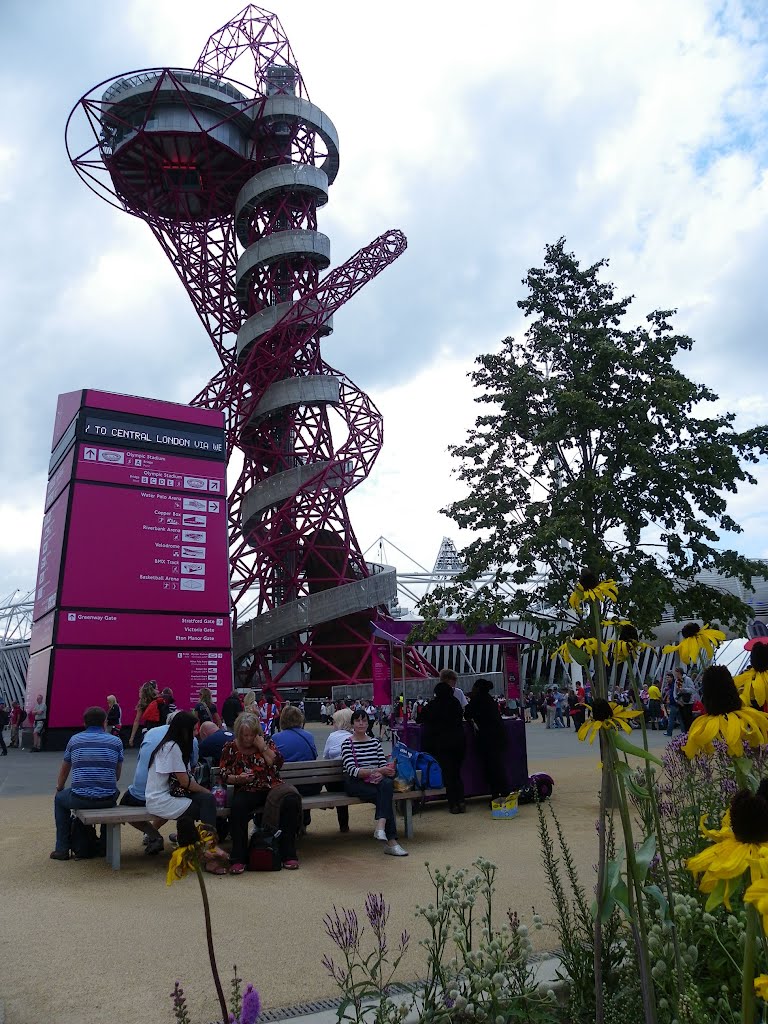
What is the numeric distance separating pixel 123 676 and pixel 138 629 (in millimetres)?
1305

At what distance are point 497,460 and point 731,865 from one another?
9062 mm

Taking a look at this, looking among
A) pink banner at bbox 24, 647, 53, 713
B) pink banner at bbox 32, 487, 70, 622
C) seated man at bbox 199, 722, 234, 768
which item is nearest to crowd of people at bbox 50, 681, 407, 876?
seated man at bbox 199, 722, 234, 768

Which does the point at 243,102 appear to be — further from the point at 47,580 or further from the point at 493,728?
the point at 493,728

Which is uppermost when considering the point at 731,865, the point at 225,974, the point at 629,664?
the point at 629,664

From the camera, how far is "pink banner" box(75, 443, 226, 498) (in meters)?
22.7

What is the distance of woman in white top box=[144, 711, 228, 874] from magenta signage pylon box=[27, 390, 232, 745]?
50.6 feet

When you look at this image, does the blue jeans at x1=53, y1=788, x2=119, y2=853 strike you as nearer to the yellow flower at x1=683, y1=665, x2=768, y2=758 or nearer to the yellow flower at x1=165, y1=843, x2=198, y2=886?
the yellow flower at x1=165, y1=843, x2=198, y2=886

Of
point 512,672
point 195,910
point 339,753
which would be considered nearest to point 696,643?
point 195,910

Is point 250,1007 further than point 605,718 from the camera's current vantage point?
No

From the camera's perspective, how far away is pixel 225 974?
4129mm

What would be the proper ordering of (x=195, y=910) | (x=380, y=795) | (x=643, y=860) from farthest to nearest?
(x=380, y=795)
(x=195, y=910)
(x=643, y=860)

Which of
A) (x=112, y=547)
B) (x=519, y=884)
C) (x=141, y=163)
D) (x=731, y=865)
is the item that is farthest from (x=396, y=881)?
(x=141, y=163)

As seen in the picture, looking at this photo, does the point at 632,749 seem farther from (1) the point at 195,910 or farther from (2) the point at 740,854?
(1) the point at 195,910

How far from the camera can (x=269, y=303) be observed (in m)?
37.3
